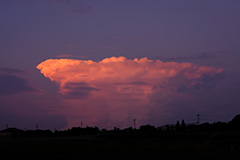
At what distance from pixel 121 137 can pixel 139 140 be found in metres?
9.72

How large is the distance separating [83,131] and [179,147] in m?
102

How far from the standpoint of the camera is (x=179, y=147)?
57.9m

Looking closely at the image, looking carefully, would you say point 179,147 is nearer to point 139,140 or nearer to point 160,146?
point 160,146

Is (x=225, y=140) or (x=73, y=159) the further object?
(x=225, y=140)

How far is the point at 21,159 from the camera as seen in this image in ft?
139

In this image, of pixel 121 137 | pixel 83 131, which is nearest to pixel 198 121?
pixel 83 131

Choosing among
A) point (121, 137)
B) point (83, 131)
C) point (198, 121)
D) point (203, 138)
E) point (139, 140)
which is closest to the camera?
point (203, 138)

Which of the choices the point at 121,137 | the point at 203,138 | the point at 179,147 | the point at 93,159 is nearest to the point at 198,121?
the point at 121,137

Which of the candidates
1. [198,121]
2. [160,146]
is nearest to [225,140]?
[160,146]

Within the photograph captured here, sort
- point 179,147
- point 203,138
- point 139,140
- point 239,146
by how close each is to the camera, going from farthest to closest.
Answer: point 139,140 → point 203,138 → point 179,147 → point 239,146

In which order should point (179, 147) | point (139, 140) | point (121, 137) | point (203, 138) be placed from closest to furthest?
point (179, 147)
point (203, 138)
point (139, 140)
point (121, 137)

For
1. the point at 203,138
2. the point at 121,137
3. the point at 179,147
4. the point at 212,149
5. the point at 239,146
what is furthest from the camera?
the point at 121,137

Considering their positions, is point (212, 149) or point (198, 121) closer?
point (212, 149)

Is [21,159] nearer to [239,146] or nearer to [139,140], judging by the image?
[239,146]
